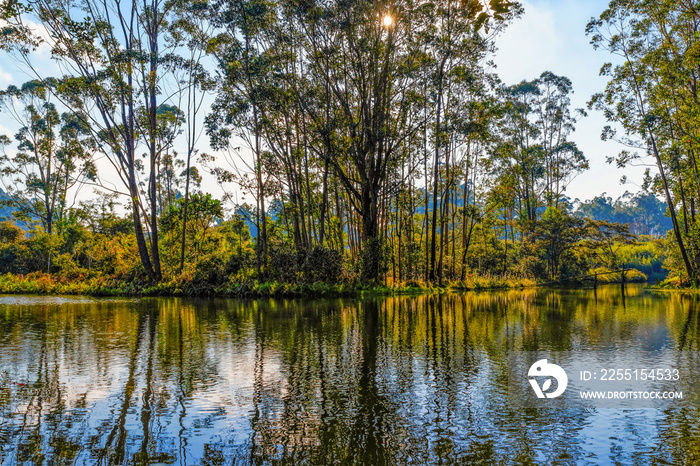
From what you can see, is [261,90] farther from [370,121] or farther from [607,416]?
[607,416]

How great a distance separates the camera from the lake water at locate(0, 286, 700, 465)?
327 centimetres

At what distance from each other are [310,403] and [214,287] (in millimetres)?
17245

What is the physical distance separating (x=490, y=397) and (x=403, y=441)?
148 cm

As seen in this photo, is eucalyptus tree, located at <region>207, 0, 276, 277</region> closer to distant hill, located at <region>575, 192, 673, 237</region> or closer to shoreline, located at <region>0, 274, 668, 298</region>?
shoreline, located at <region>0, 274, 668, 298</region>

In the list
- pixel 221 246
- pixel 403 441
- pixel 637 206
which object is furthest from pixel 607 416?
pixel 637 206

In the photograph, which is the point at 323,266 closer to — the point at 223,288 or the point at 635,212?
the point at 223,288
